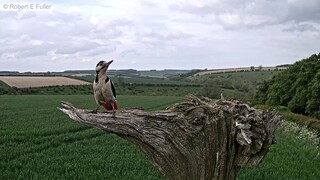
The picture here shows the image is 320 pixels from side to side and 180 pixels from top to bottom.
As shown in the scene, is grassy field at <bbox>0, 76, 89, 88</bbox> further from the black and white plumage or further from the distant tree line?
the black and white plumage

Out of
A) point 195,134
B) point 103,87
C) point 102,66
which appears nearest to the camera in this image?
point 195,134

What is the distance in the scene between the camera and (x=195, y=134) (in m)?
4.11

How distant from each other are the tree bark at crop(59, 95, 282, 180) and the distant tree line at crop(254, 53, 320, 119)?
3200cm

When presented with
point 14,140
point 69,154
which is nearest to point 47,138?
point 14,140

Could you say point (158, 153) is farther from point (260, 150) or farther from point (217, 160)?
point (260, 150)

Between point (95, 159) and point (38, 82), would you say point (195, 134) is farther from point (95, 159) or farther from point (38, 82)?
point (38, 82)

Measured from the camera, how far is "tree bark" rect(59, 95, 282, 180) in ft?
13.3

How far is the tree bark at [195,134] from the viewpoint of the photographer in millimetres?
4043

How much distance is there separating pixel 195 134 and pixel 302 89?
39.8 m

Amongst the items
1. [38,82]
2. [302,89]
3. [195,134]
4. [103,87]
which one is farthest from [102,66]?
[38,82]

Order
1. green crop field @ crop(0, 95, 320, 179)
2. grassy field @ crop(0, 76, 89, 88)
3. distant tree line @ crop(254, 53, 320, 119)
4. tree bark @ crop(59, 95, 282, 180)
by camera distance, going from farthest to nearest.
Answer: grassy field @ crop(0, 76, 89, 88)
distant tree line @ crop(254, 53, 320, 119)
green crop field @ crop(0, 95, 320, 179)
tree bark @ crop(59, 95, 282, 180)

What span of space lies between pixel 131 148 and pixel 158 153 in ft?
48.7

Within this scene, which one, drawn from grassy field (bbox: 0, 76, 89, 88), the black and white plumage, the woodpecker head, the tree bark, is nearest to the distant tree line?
the tree bark

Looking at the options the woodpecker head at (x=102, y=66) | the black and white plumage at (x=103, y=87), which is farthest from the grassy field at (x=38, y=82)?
the woodpecker head at (x=102, y=66)
